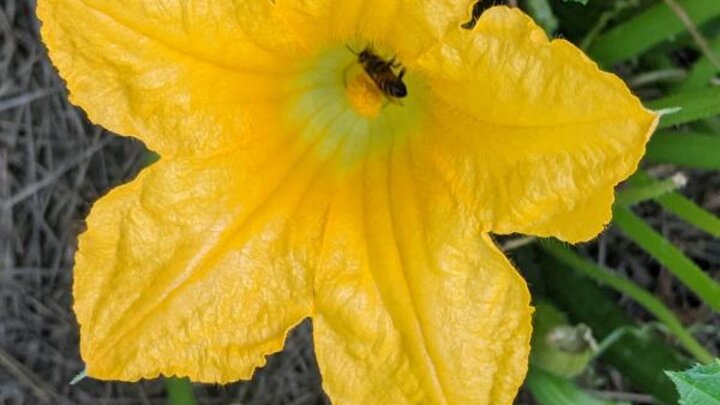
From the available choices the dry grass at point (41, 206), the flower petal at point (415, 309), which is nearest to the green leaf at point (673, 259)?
the flower petal at point (415, 309)

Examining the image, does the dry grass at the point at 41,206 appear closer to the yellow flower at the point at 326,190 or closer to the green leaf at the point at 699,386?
the yellow flower at the point at 326,190

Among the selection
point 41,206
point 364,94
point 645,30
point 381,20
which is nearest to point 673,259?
point 645,30

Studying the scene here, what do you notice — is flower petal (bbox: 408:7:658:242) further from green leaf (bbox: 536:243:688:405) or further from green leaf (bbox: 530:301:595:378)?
green leaf (bbox: 536:243:688:405)

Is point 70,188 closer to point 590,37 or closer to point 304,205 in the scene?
point 304,205

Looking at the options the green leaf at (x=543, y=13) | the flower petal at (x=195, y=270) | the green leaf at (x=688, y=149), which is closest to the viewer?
the flower petal at (x=195, y=270)

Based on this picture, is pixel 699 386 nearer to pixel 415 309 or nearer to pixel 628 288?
pixel 415 309

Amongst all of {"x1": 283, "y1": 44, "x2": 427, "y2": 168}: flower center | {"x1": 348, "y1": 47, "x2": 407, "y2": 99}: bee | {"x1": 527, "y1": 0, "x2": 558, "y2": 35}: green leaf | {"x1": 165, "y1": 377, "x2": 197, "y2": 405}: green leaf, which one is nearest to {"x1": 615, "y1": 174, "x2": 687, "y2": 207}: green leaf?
{"x1": 527, "y1": 0, "x2": 558, "y2": 35}: green leaf

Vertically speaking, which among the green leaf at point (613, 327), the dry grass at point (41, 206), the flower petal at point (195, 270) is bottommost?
the dry grass at point (41, 206)

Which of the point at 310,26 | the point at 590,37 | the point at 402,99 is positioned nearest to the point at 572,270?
the point at 590,37
